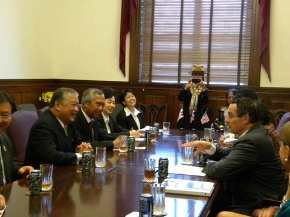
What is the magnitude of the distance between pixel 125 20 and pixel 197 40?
4.01 feet

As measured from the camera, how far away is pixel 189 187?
7.80 ft

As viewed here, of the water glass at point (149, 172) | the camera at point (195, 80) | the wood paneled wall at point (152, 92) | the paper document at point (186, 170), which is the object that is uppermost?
the camera at point (195, 80)

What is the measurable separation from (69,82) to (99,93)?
3.94 meters

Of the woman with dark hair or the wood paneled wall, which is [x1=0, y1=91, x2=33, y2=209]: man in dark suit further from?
the wood paneled wall

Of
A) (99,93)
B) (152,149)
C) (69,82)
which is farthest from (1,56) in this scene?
(152,149)

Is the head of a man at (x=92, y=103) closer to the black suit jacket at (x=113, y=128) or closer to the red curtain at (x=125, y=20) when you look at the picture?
the black suit jacket at (x=113, y=128)

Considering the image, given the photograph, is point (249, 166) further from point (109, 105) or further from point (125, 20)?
point (125, 20)

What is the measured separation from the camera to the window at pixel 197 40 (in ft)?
22.5

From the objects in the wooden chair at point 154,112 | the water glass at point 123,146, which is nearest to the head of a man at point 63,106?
the water glass at point 123,146

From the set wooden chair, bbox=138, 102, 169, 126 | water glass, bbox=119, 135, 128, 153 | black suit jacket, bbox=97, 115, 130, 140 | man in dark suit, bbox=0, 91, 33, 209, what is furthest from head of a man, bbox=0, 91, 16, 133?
wooden chair, bbox=138, 102, 169, 126

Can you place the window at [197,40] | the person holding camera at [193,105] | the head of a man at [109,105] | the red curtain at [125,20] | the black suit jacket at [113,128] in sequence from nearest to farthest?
the black suit jacket at [113,128] < the head of a man at [109,105] < the person holding camera at [193,105] < the window at [197,40] < the red curtain at [125,20]

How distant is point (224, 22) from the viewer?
22.7ft

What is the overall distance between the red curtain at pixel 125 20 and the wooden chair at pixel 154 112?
83 cm

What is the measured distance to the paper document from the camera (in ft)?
9.25
